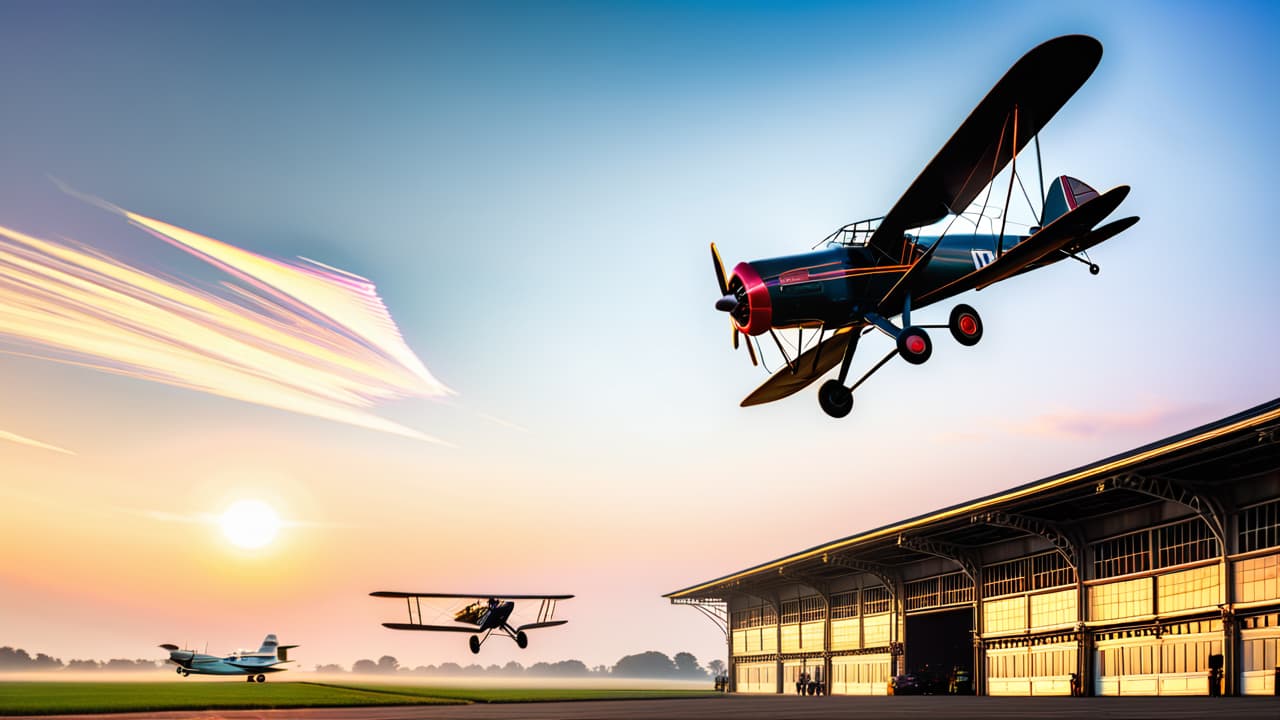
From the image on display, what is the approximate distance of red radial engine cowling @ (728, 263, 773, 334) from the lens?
21.0 m

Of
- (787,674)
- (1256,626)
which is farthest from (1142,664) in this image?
(787,674)

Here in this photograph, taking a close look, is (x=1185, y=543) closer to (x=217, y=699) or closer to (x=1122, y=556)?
(x=1122, y=556)

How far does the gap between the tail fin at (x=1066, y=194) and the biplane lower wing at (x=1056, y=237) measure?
5.53m

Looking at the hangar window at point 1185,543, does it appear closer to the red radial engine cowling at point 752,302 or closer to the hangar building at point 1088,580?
the hangar building at point 1088,580

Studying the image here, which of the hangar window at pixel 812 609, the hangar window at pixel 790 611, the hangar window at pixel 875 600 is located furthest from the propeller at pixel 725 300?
the hangar window at pixel 790 611

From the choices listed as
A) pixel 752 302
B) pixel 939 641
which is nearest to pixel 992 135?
pixel 752 302

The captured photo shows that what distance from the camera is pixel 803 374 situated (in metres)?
25.5

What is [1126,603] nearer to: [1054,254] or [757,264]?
[1054,254]

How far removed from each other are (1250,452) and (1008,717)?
2149cm

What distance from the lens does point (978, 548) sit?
5488 cm

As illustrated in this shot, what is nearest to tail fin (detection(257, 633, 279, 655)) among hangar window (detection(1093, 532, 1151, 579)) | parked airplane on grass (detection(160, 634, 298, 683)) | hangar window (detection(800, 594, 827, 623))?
parked airplane on grass (detection(160, 634, 298, 683))

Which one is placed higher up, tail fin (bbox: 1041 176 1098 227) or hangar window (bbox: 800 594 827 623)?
tail fin (bbox: 1041 176 1098 227)

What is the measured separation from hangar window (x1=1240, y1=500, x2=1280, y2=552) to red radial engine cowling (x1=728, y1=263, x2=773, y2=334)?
24.3m

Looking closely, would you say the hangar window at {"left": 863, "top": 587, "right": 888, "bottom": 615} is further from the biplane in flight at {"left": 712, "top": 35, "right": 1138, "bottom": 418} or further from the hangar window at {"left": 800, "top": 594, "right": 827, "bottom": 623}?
the biplane in flight at {"left": 712, "top": 35, "right": 1138, "bottom": 418}
